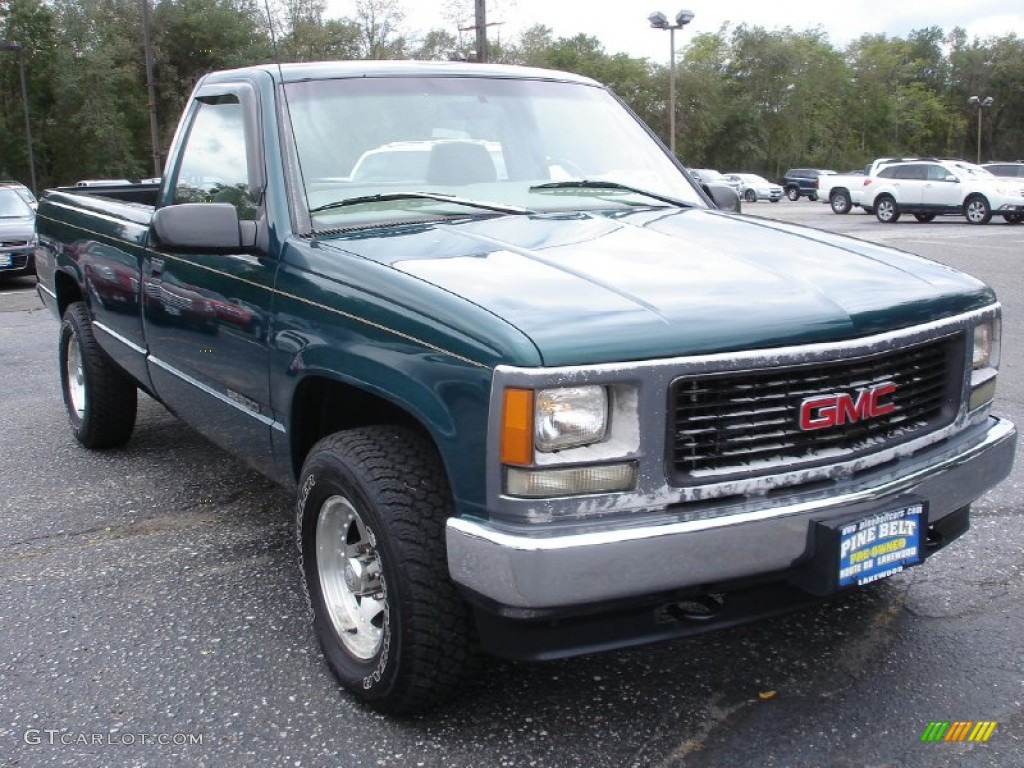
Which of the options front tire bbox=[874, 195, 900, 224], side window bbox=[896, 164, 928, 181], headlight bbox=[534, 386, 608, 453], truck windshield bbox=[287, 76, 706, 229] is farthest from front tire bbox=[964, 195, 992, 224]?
headlight bbox=[534, 386, 608, 453]

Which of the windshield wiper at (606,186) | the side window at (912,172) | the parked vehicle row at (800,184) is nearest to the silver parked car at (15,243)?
the windshield wiper at (606,186)

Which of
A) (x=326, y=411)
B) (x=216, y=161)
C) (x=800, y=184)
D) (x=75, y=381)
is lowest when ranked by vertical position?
(x=800, y=184)

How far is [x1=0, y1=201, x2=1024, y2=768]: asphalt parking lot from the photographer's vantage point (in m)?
2.67

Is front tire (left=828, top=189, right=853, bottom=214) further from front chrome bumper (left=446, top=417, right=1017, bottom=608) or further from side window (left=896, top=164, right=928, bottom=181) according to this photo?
front chrome bumper (left=446, top=417, right=1017, bottom=608)

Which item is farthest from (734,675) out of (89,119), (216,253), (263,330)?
(89,119)

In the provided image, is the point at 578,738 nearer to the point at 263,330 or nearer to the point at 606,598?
the point at 606,598

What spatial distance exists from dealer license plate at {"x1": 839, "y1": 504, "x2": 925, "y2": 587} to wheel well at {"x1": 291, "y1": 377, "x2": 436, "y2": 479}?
124 centimetres

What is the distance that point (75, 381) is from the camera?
18.8ft

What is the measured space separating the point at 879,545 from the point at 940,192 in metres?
25.7

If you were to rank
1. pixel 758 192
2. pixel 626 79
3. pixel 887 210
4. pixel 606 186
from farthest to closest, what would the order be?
pixel 626 79 → pixel 758 192 → pixel 887 210 → pixel 606 186

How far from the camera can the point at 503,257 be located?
9.27 ft

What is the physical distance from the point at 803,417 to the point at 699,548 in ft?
1.41

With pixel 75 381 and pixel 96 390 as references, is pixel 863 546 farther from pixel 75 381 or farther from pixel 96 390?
pixel 75 381

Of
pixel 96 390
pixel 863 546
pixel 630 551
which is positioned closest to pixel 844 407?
pixel 863 546
